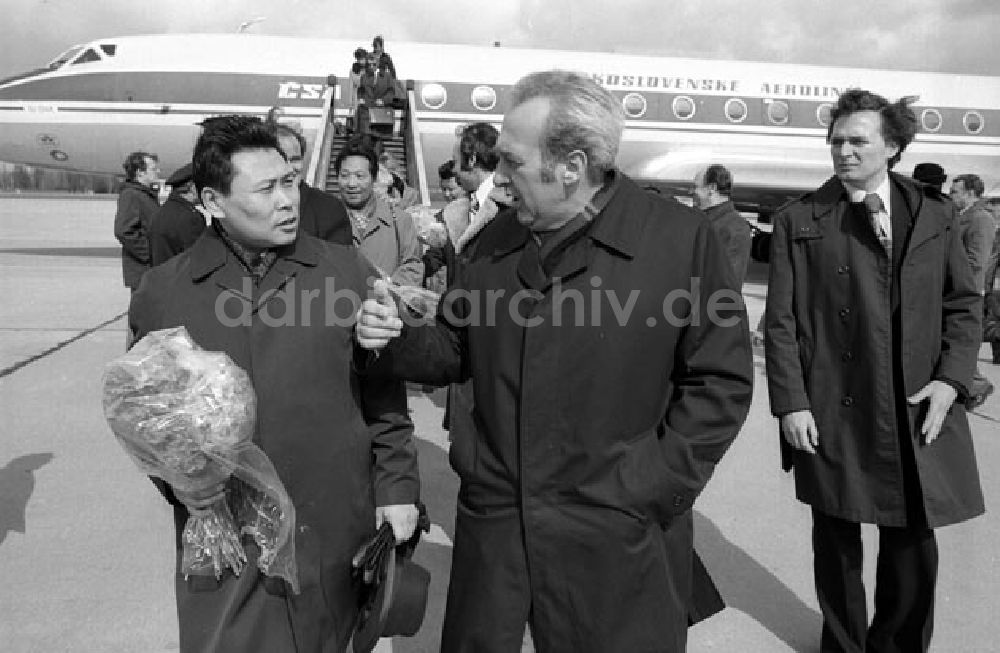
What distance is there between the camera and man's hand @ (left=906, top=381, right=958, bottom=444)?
8.86ft

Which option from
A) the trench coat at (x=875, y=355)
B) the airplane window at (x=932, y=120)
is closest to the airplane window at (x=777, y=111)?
the airplane window at (x=932, y=120)

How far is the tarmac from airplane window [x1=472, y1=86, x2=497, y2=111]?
1041 cm

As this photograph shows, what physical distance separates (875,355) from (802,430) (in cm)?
36

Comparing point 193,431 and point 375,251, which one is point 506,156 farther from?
point 375,251

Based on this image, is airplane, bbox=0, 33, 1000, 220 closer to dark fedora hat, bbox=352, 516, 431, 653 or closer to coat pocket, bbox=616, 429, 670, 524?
dark fedora hat, bbox=352, 516, 431, 653

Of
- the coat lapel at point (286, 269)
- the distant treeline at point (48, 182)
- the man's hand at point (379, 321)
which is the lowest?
the man's hand at point (379, 321)

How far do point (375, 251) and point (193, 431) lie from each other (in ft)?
10.7

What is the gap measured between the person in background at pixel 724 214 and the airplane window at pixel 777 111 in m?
12.2

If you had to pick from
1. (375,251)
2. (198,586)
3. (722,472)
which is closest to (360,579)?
(198,586)

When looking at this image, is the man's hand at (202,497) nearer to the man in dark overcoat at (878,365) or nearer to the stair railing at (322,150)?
the man in dark overcoat at (878,365)

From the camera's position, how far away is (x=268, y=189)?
207 centimetres

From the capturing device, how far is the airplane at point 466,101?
15703mm

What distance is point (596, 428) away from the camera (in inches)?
73.5

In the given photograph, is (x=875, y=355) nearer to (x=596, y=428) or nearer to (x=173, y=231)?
(x=596, y=428)
